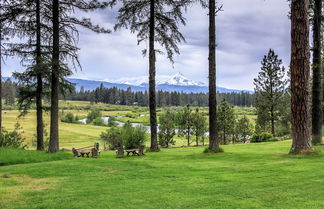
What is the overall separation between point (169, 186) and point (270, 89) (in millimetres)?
36132

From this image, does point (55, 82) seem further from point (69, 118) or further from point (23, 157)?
point (69, 118)

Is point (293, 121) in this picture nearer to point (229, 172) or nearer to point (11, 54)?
point (229, 172)

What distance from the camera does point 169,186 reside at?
654 centimetres

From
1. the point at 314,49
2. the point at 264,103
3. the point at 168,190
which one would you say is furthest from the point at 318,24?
the point at 264,103

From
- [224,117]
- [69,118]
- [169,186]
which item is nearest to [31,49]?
[169,186]

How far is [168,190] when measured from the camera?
6.15m

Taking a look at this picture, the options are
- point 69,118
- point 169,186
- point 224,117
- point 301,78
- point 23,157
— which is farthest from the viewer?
point 69,118

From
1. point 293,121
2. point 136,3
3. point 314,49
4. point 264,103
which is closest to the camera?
point 293,121

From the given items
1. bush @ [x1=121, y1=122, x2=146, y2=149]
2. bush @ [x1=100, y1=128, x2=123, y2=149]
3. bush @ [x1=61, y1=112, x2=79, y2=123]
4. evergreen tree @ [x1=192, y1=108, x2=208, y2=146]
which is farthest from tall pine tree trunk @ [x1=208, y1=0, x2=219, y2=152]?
bush @ [x1=61, y1=112, x2=79, y2=123]

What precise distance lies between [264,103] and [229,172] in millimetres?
32622

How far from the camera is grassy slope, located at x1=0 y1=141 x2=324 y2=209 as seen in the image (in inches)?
207

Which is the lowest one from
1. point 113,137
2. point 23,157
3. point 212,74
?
point 113,137

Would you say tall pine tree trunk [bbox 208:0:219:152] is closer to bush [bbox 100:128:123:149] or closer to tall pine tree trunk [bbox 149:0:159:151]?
tall pine tree trunk [bbox 149:0:159:151]

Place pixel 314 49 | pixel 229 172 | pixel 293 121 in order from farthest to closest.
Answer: pixel 314 49 → pixel 293 121 → pixel 229 172
